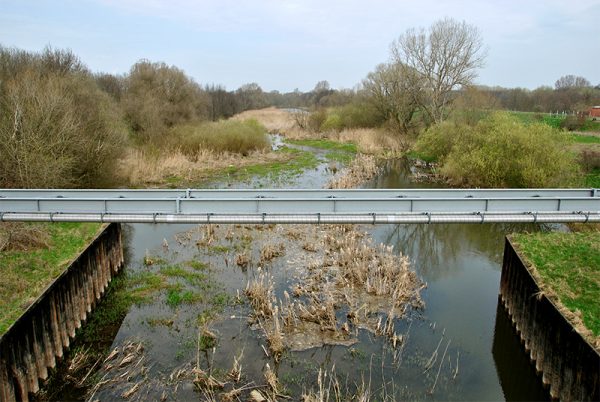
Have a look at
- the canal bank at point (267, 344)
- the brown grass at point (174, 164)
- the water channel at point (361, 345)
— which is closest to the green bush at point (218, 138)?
the brown grass at point (174, 164)

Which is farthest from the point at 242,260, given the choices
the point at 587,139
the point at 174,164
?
the point at 587,139

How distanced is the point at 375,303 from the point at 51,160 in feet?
42.5

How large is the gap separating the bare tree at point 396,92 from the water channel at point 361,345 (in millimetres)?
32176

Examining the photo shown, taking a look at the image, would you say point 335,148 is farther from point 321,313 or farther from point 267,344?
point 267,344

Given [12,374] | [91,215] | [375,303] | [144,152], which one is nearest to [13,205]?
[91,215]

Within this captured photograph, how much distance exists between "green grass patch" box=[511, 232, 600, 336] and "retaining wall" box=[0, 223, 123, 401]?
11560 mm

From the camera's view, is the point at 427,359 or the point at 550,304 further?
the point at 427,359

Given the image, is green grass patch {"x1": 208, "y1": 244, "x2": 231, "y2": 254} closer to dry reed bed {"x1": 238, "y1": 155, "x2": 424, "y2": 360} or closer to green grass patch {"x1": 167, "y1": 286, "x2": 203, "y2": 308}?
dry reed bed {"x1": 238, "y1": 155, "x2": 424, "y2": 360}

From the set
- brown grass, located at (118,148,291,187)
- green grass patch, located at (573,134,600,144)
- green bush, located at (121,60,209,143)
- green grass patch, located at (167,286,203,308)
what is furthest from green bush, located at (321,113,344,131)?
green grass patch, located at (167,286,203,308)

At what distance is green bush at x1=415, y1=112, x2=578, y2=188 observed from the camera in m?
22.2

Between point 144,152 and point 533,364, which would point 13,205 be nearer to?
point 533,364

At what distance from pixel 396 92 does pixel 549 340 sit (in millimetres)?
41097

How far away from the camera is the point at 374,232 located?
67.5ft

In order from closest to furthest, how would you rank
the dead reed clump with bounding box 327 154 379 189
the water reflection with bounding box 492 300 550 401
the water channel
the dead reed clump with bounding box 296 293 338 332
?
the water channel
the water reflection with bounding box 492 300 550 401
the dead reed clump with bounding box 296 293 338 332
the dead reed clump with bounding box 327 154 379 189
